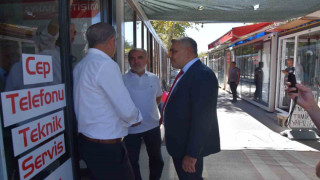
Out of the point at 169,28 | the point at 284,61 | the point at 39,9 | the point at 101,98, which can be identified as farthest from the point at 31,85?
the point at 169,28

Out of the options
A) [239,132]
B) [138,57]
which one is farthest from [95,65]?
[239,132]

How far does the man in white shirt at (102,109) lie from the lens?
165cm

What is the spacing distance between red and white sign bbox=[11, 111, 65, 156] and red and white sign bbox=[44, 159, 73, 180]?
10.6 inches

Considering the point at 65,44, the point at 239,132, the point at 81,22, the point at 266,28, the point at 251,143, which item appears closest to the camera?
the point at 65,44

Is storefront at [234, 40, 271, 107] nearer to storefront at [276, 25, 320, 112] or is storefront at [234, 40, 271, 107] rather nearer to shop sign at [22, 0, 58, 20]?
storefront at [276, 25, 320, 112]

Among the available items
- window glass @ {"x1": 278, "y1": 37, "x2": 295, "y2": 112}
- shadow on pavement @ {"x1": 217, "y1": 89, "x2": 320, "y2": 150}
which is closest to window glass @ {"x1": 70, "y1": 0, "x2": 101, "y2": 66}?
shadow on pavement @ {"x1": 217, "y1": 89, "x2": 320, "y2": 150}

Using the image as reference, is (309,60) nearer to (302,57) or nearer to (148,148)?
(302,57)

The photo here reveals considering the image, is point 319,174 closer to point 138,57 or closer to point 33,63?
point 33,63

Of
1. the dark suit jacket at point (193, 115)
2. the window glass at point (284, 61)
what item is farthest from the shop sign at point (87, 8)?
the window glass at point (284, 61)

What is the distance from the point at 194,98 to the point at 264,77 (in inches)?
327

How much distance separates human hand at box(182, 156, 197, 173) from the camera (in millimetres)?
2043

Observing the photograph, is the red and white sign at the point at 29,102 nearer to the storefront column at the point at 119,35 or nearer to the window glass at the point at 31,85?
the window glass at the point at 31,85

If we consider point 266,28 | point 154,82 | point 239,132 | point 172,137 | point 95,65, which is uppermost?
point 266,28

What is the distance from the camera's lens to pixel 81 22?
9.04 ft
